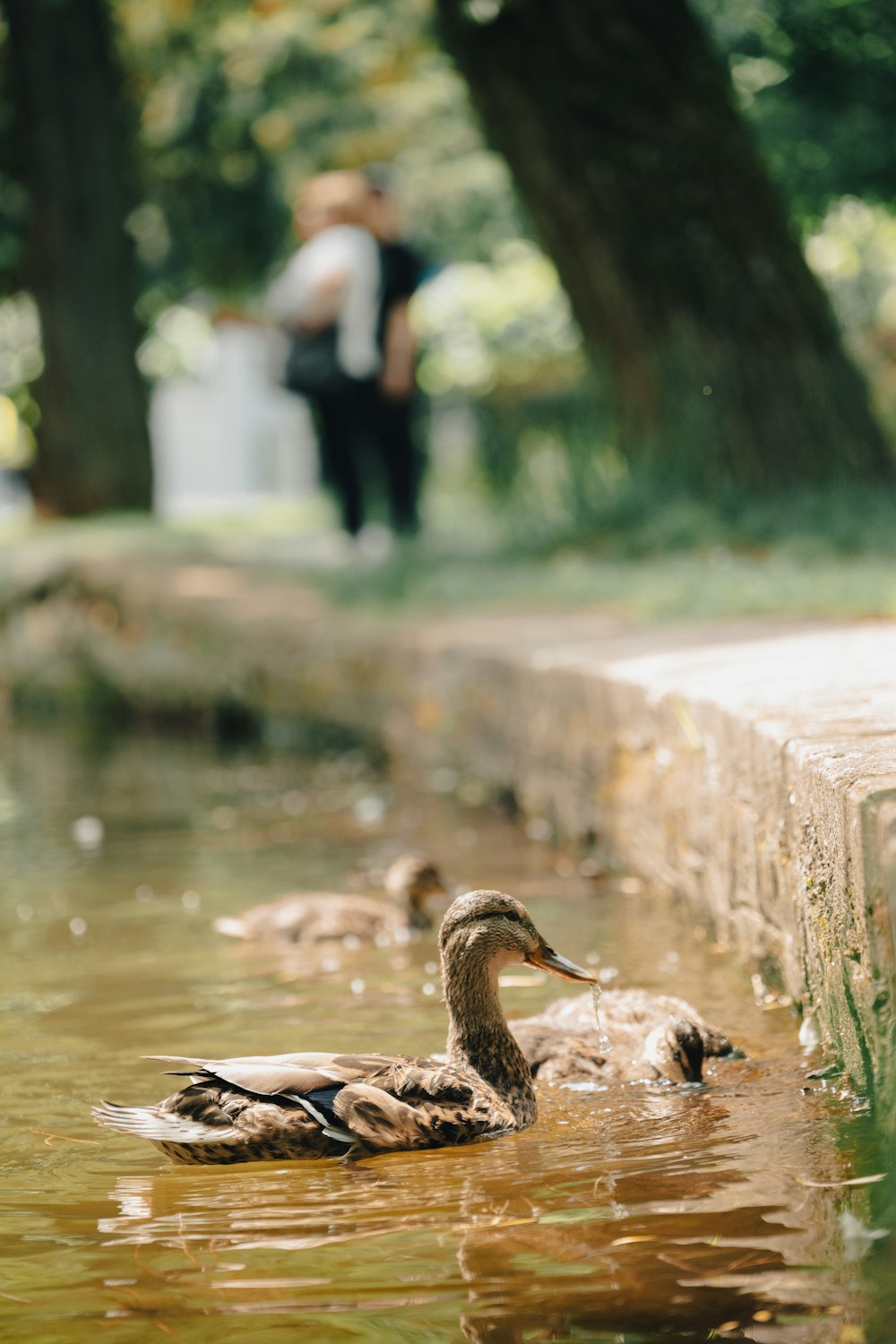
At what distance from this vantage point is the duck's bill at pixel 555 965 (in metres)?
4.41

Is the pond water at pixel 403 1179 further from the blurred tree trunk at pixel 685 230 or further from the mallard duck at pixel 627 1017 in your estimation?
the blurred tree trunk at pixel 685 230

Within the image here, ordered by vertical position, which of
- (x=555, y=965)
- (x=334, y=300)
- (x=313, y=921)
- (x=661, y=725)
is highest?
(x=334, y=300)

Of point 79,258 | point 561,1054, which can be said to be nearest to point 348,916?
point 561,1054

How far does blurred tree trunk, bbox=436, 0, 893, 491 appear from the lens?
35.1 ft

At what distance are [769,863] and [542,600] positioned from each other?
183 inches

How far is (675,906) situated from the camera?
589 centimetres

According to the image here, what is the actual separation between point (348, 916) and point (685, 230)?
6023 millimetres

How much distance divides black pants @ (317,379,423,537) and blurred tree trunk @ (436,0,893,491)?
2705mm

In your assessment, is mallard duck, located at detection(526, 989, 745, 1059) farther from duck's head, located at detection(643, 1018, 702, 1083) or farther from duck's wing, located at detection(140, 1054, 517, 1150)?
duck's wing, located at detection(140, 1054, 517, 1150)

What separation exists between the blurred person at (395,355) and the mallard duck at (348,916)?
23.4ft

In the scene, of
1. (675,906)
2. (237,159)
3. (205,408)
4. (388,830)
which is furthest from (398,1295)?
(205,408)

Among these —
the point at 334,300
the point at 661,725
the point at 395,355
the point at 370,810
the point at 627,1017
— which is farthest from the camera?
the point at 395,355

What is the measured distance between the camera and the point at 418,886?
6.21 metres

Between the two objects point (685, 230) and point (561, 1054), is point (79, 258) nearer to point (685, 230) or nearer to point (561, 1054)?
point (685, 230)
